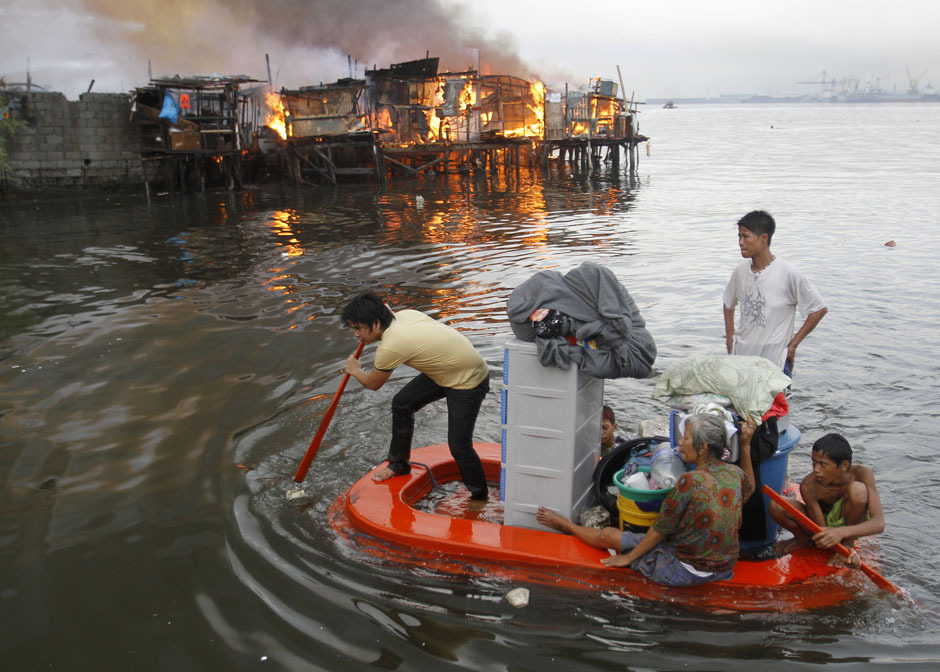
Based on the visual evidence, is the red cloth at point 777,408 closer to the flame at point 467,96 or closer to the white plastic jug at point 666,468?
the white plastic jug at point 666,468

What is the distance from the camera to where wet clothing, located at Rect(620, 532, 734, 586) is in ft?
12.5

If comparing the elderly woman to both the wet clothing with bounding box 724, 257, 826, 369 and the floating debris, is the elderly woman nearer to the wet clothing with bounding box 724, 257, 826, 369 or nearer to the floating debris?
the wet clothing with bounding box 724, 257, 826, 369

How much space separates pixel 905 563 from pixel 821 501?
76 centimetres

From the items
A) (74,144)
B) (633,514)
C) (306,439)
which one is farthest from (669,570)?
(74,144)

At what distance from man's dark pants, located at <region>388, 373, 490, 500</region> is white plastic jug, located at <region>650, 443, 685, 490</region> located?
120 centimetres

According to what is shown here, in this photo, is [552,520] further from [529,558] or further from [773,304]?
[773,304]

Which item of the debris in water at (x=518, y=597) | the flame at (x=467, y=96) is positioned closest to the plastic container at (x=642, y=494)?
the debris in water at (x=518, y=597)

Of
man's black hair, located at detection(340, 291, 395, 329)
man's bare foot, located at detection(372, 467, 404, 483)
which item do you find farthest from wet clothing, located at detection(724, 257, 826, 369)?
man's bare foot, located at detection(372, 467, 404, 483)

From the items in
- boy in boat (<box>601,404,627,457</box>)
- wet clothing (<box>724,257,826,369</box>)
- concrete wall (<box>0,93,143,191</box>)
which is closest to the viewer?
wet clothing (<box>724,257,826,369</box>)

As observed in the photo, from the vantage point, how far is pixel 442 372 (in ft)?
15.5

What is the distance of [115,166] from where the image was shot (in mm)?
28297

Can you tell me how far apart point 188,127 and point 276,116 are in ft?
24.7

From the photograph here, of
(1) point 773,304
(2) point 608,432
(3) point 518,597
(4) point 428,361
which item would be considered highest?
(1) point 773,304

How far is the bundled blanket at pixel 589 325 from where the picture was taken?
155 inches
